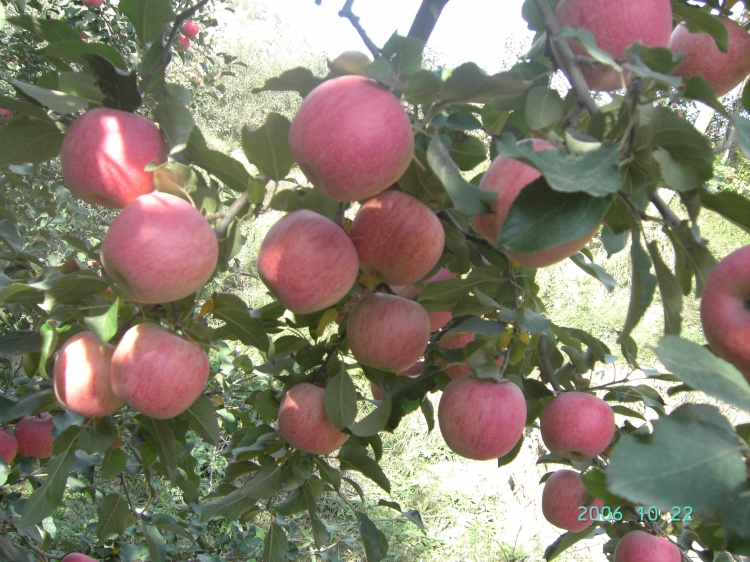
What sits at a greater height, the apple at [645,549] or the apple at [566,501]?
the apple at [645,549]

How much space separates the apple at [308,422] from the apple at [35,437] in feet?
2.68

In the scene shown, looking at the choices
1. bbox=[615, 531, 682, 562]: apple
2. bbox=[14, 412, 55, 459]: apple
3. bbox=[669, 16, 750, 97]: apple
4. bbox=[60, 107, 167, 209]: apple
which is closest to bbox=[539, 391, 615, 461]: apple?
bbox=[615, 531, 682, 562]: apple

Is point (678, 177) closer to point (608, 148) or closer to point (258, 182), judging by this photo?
point (608, 148)

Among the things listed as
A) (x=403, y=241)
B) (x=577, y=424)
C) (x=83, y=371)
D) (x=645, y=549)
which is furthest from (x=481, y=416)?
(x=83, y=371)

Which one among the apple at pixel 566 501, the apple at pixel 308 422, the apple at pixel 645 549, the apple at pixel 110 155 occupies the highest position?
the apple at pixel 110 155

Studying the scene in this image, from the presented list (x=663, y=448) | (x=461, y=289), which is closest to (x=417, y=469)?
(x=461, y=289)

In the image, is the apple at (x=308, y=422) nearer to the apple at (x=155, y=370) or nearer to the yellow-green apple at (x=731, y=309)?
the apple at (x=155, y=370)

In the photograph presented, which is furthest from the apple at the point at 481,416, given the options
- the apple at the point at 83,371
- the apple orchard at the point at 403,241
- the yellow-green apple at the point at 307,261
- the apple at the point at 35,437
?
the apple at the point at 35,437

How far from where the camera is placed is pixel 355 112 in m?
0.72

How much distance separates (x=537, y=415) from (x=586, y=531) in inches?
12.3

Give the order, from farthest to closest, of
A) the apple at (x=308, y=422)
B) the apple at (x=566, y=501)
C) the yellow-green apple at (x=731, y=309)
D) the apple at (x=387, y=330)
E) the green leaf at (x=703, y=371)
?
the apple at (x=566, y=501), the apple at (x=308, y=422), the apple at (x=387, y=330), the yellow-green apple at (x=731, y=309), the green leaf at (x=703, y=371)

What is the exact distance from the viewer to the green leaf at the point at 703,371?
0.42 m

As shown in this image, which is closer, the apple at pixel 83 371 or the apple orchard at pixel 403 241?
the apple orchard at pixel 403 241

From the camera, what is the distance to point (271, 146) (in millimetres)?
857
